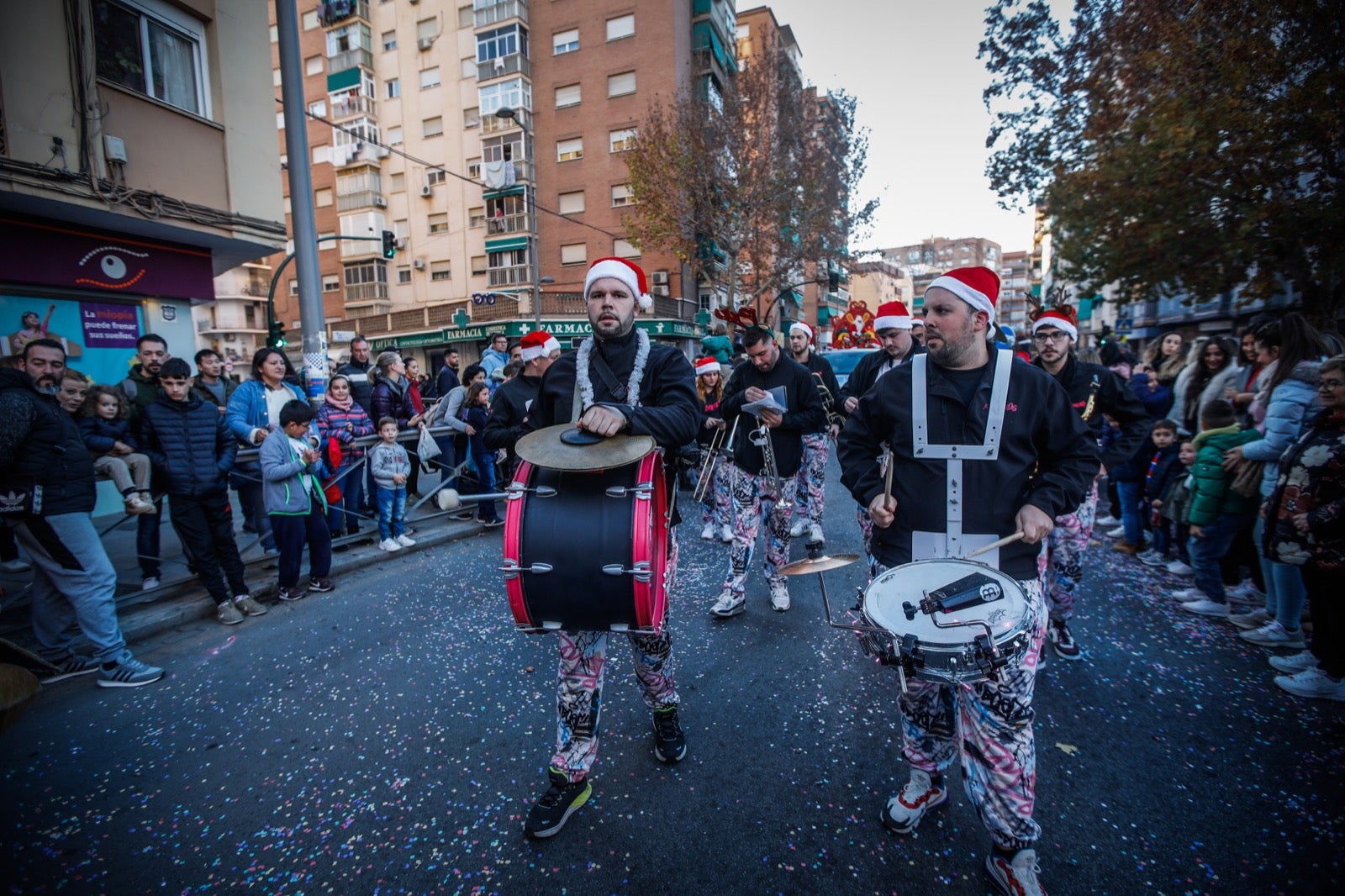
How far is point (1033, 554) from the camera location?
2.30m

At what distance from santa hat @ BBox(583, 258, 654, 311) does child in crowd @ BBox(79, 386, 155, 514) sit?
430cm

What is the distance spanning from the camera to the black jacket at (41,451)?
3.52 m

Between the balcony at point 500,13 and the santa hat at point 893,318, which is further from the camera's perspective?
the balcony at point 500,13

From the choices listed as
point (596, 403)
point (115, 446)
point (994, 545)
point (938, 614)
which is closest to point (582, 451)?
point (596, 403)

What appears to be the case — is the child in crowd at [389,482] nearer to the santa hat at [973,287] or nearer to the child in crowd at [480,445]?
the child in crowd at [480,445]

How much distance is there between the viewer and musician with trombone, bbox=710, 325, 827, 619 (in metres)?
4.62

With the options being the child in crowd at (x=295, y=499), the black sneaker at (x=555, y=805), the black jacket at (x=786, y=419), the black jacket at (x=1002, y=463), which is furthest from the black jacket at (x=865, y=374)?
the child in crowd at (x=295, y=499)

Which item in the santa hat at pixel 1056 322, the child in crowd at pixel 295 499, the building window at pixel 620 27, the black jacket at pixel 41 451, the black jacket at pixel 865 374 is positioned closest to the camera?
the black jacket at pixel 41 451

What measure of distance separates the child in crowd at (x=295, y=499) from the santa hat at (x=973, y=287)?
4865mm

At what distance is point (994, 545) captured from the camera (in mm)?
2066

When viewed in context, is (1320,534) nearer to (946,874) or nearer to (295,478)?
(946,874)

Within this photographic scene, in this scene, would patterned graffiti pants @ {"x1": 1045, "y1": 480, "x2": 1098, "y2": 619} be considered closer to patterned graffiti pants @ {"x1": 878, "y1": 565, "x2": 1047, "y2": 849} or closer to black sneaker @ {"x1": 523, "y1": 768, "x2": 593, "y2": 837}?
patterned graffiti pants @ {"x1": 878, "y1": 565, "x2": 1047, "y2": 849}

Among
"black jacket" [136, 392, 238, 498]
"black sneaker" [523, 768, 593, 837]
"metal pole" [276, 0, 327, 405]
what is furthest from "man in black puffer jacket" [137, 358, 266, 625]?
"black sneaker" [523, 768, 593, 837]

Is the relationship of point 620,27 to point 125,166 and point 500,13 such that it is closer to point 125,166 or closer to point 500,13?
point 500,13
